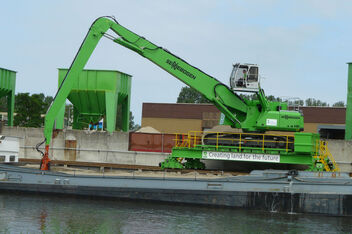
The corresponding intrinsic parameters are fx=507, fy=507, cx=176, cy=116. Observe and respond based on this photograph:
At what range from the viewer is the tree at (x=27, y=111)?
7125 centimetres

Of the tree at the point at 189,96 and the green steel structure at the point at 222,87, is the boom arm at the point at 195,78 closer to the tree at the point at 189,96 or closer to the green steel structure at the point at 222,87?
the green steel structure at the point at 222,87

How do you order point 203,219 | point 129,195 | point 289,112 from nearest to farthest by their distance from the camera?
1. point 203,219
2. point 129,195
3. point 289,112

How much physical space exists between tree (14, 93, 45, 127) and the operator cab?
49796mm

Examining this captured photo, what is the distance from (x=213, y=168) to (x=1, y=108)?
91.4 m

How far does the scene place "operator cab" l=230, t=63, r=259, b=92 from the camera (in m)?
26.0

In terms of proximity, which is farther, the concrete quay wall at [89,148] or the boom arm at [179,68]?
the concrete quay wall at [89,148]

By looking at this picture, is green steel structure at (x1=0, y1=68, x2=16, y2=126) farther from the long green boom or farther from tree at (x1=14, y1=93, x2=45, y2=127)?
tree at (x1=14, y1=93, x2=45, y2=127)

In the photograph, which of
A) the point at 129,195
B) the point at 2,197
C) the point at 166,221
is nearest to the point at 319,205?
the point at 166,221

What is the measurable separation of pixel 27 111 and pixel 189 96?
5357cm

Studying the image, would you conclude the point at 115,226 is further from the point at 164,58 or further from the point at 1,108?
the point at 1,108

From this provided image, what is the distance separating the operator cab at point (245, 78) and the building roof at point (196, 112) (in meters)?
30.9

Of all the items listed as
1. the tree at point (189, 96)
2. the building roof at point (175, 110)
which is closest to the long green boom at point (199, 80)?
Result: the building roof at point (175, 110)

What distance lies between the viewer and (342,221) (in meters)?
20.1

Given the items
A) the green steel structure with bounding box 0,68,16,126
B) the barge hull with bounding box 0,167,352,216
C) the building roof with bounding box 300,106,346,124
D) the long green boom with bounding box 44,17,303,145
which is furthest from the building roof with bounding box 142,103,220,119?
the barge hull with bounding box 0,167,352,216
